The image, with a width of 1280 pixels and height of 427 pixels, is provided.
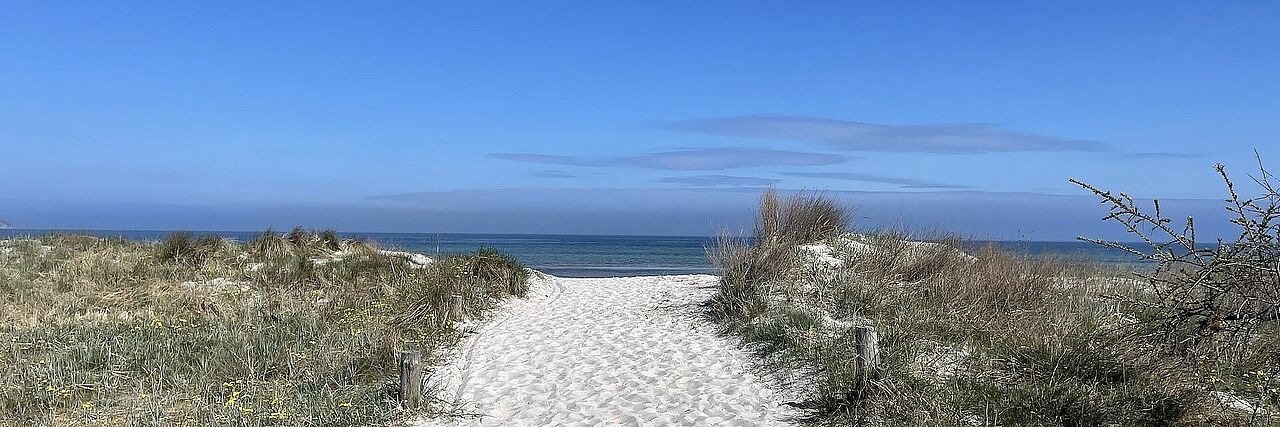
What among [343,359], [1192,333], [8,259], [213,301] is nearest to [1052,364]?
[1192,333]

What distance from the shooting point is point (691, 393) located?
694 centimetres

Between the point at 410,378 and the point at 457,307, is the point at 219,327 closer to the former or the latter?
the point at 457,307

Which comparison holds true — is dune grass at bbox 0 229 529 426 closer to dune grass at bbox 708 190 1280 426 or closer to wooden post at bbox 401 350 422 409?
wooden post at bbox 401 350 422 409

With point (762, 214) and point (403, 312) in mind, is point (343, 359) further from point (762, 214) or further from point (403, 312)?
point (762, 214)

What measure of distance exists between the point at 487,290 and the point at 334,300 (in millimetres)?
2551

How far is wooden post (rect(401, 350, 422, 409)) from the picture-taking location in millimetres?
6336

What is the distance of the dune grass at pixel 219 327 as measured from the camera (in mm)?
6211

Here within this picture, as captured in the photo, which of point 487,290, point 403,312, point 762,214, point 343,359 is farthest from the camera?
point 762,214

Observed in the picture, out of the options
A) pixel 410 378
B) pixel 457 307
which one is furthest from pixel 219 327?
pixel 410 378

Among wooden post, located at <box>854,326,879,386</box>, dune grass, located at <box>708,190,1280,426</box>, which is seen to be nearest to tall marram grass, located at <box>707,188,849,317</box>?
dune grass, located at <box>708,190,1280,426</box>

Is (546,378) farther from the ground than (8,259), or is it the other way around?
(8,259)

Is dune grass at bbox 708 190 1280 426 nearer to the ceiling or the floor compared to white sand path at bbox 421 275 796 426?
nearer to the ceiling

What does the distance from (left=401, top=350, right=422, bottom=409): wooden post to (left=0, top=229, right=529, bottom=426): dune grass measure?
0.10 meters

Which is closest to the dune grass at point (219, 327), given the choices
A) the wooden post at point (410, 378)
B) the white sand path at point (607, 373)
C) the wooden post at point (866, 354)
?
the wooden post at point (410, 378)
